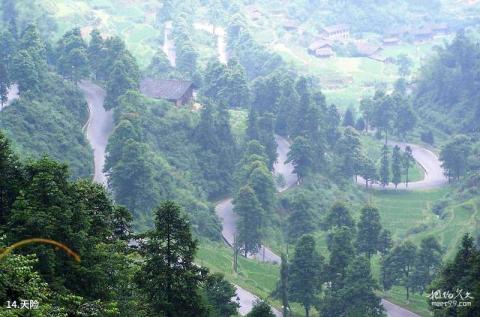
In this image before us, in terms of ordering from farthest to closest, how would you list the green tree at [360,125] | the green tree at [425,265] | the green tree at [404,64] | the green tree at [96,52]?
1. the green tree at [404,64]
2. the green tree at [360,125]
3. the green tree at [96,52]
4. the green tree at [425,265]

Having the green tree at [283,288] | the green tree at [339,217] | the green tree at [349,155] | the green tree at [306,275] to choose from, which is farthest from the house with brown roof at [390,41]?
the green tree at [283,288]

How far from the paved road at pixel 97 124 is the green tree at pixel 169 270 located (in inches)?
1480

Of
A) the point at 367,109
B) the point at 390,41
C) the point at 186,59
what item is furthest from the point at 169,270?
the point at 390,41

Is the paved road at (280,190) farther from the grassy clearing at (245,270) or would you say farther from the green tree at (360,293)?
the green tree at (360,293)

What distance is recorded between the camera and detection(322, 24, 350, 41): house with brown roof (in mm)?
139250

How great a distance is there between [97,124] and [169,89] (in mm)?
10721

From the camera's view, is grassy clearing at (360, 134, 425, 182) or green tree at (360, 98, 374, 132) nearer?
grassy clearing at (360, 134, 425, 182)

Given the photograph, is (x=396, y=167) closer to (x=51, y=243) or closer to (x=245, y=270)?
(x=245, y=270)

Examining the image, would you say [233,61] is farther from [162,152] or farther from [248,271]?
[248,271]

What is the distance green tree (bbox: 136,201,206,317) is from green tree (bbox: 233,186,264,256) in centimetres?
3781

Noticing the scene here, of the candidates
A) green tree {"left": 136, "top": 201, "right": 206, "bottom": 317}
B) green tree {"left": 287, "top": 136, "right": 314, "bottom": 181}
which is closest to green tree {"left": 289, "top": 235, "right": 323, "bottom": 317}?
green tree {"left": 136, "top": 201, "right": 206, "bottom": 317}

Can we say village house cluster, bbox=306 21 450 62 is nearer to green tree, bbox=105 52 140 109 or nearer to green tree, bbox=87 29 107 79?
green tree, bbox=87 29 107 79

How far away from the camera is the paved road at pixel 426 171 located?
90938 millimetres

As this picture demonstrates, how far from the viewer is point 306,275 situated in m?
53.3
